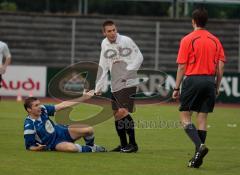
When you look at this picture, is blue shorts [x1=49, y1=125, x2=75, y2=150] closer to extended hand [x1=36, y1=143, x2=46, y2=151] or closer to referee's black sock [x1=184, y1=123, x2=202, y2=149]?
extended hand [x1=36, y1=143, x2=46, y2=151]

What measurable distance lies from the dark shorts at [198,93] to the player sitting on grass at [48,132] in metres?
1.81

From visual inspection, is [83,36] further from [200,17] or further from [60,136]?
[200,17]

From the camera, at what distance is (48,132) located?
489 inches

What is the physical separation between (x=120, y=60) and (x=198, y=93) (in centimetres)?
236

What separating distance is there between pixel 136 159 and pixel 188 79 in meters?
1.53

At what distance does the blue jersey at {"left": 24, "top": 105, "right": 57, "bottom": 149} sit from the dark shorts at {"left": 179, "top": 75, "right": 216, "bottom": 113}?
7.40 ft

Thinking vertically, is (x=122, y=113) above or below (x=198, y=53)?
below

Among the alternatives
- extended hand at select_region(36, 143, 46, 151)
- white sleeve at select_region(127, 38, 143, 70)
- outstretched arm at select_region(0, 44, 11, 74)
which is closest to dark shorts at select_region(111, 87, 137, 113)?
white sleeve at select_region(127, 38, 143, 70)

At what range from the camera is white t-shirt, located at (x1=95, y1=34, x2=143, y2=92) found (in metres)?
13.1

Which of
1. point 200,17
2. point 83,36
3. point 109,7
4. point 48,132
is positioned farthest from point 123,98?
point 109,7

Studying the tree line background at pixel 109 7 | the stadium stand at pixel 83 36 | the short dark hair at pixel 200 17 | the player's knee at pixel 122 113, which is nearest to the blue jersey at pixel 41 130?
the player's knee at pixel 122 113

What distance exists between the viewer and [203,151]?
426 inches

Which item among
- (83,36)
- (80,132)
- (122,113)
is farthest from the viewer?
(83,36)

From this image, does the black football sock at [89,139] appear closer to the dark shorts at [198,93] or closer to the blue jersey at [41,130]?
the blue jersey at [41,130]
